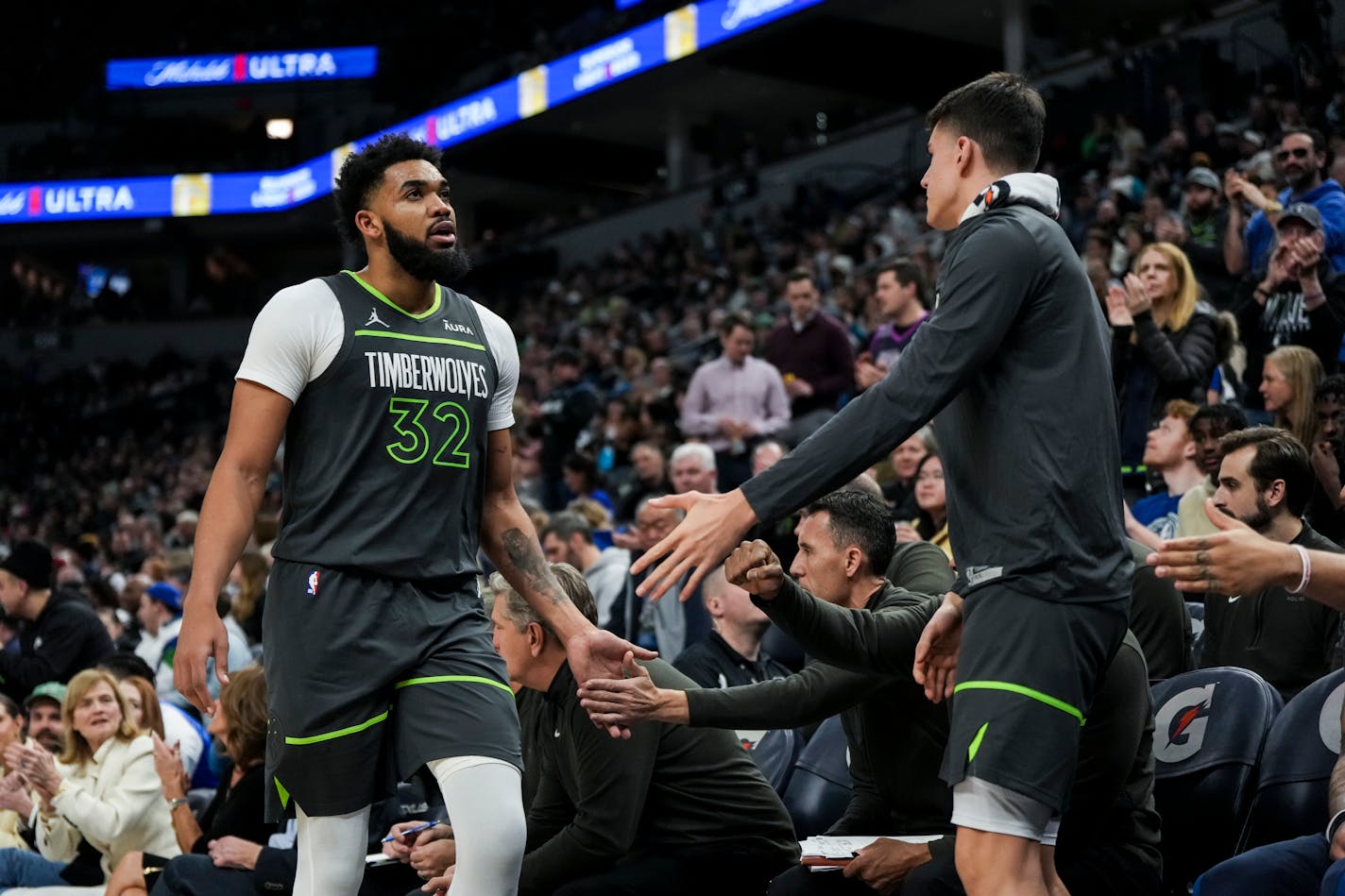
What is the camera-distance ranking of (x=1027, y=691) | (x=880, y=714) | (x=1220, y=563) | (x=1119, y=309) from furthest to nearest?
1. (x=1119, y=309)
2. (x=880, y=714)
3. (x=1027, y=691)
4. (x=1220, y=563)

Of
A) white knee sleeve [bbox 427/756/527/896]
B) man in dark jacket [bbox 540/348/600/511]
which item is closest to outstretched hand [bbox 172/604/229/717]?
white knee sleeve [bbox 427/756/527/896]

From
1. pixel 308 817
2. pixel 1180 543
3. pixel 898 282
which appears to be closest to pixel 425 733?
pixel 308 817

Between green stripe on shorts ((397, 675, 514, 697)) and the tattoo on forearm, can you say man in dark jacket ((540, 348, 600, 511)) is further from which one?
green stripe on shorts ((397, 675, 514, 697))

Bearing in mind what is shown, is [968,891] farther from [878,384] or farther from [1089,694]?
[878,384]

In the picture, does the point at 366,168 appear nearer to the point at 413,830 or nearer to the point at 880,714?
the point at 880,714

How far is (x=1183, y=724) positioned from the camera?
13.6 feet

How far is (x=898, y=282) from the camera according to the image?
787 cm

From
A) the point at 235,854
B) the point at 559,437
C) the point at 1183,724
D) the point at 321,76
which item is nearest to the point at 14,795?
the point at 235,854

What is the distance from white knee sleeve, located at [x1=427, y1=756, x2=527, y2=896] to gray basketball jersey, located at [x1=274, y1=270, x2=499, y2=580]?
0.44 meters

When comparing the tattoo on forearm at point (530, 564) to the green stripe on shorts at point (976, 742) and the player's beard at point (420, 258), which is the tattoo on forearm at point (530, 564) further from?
the green stripe on shorts at point (976, 742)

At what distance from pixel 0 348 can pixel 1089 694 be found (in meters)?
33.0

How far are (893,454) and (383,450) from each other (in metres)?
4.68

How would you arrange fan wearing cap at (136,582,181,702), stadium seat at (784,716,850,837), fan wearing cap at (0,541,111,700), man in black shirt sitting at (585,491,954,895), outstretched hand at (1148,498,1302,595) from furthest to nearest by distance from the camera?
fan wearing cap at (136,582,181,702) < fan wearing cap at (0,541,111,700) < stadium seat at (784,716,850,837) < man in black shirt sitting at (585,491,954,895) < outstretched hand at (1148,498,1302,595)

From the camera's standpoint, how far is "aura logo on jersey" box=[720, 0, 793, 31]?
789 inches
